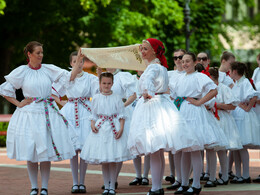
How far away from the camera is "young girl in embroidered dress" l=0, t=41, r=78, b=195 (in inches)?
345

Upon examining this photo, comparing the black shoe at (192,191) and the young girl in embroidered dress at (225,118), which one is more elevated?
the young girl in embroidered dress at (225,118)

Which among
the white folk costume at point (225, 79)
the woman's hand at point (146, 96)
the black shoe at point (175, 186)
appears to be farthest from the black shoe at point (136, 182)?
the woman's hand at point (146, 96)

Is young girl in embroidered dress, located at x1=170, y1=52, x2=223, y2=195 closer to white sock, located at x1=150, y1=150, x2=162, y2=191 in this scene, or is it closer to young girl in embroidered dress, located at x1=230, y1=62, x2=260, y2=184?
white sock, located at x1=150, y1=150, x2=162, y2=191

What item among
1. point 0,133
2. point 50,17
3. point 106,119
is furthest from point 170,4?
point 106,119

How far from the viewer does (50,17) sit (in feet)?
78.7

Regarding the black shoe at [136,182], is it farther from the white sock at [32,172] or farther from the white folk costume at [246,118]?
the white sock at [32,172]

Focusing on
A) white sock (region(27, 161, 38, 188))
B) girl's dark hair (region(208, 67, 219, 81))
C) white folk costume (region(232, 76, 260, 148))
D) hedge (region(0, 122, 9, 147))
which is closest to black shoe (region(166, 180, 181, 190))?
white folk costume (region(232, 76, 260, 148))

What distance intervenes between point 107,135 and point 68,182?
7.00 feet

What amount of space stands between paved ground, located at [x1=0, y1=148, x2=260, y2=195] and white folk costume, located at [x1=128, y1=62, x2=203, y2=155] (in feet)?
3.61

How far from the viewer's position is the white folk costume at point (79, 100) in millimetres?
10023

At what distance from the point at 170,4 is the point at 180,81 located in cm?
1613

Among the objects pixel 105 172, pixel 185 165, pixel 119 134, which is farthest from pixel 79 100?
pixel 185 165

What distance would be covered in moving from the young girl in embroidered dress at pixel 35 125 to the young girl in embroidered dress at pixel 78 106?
2.67ft

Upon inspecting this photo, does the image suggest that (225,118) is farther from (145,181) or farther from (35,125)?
(35,125)
